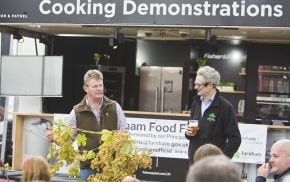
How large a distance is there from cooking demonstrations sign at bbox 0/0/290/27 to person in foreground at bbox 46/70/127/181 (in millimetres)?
4718

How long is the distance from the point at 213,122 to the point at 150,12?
5.03m

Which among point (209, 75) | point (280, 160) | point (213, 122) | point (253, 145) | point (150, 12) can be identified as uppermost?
point (150, 12)

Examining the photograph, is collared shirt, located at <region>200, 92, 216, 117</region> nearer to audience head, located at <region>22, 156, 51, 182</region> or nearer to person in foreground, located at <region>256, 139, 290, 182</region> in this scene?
person in foreground, located at <region>256, 139, 290, 182</region>

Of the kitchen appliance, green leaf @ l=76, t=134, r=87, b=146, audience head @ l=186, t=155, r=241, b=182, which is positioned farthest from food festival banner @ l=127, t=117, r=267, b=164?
audience head @ l=186, t=155, r=241, b=182

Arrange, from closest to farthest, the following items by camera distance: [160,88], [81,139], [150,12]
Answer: [81,139] → [150,12] → [160,88]

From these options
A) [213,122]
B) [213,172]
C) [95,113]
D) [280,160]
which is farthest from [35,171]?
[213,172]

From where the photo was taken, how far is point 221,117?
20.3ft

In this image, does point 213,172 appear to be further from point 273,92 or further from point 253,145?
point 273,92

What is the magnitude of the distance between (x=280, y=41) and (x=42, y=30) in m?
5.18

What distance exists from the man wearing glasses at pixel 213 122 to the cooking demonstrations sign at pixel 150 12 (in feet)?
15.1

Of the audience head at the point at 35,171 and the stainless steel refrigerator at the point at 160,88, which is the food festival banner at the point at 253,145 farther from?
the audience head at the point at 35,171

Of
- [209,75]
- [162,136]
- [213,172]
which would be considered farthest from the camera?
[162,136]

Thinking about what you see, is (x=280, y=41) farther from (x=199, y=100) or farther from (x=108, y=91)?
(x=199, y=100)

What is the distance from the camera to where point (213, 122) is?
618 cm
